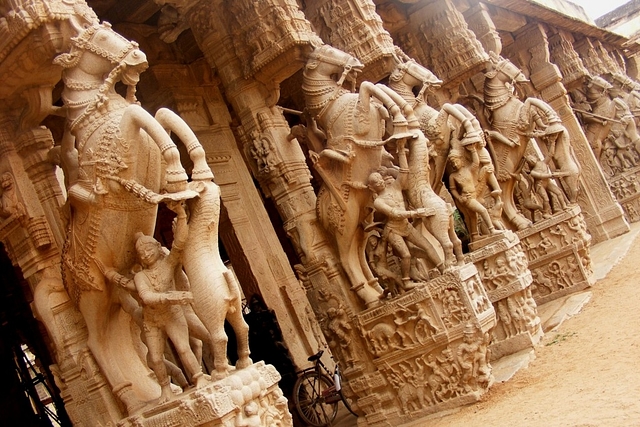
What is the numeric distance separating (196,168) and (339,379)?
12.4ft

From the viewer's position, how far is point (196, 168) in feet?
16.3

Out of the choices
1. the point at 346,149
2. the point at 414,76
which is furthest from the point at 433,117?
the point at 346,149

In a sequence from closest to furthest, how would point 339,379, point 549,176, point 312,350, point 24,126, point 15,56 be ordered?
point 15,56, point 24,126, point 339,379, point 312,350, point 549,176

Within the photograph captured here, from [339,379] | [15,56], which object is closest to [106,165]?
[15,56]

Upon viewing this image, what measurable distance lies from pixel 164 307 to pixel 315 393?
3.80 metres

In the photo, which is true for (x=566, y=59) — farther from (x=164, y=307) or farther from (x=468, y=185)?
(x=164, y=307)

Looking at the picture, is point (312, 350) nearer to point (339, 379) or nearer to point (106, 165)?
point (339, 379)

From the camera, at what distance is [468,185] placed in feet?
28.5

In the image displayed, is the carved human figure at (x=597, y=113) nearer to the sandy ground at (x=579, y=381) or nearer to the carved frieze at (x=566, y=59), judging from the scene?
the carved frieze at (x=566, y=59)

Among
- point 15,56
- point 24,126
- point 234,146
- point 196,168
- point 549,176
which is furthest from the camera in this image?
point 549,176

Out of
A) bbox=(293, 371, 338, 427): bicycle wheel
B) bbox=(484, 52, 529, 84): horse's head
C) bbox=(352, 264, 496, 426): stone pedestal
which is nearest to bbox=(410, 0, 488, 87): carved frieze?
bbox=(484, 52, 529, 84): horse's head

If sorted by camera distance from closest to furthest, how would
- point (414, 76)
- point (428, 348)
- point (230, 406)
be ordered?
point (230, 406) < point (428, 348) < point (414, 76)

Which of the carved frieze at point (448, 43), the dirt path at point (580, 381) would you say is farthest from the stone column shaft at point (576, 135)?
the dirt path at point (580, 381)

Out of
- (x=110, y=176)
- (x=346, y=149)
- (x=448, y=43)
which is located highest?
(x=448, y=43)
